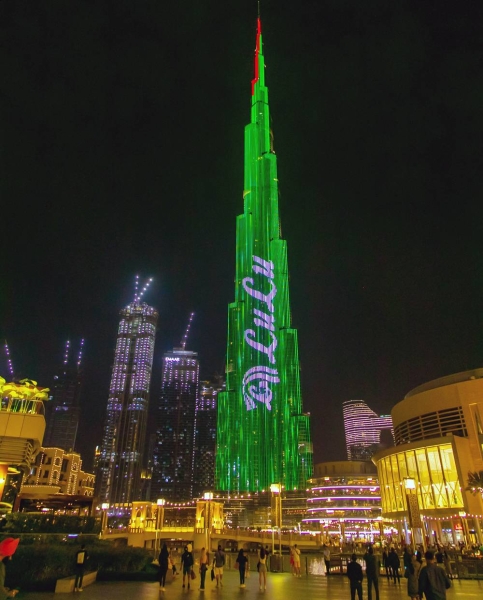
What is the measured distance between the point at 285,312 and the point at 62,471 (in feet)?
185

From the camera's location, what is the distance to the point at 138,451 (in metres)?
177

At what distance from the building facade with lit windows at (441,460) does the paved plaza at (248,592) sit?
3292 centimetres

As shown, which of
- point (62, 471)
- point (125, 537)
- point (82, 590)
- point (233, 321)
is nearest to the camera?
point (82, 590)

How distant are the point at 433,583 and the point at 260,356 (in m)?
88.8

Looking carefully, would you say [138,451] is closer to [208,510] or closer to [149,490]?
[149,490]

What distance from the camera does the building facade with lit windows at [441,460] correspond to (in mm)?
A: 50438

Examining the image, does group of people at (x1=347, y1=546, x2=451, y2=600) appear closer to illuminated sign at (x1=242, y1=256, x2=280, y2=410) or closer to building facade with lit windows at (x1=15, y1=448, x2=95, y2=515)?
building facade with lit windows at (x1=15, y1=448, x2=95, y2=515)

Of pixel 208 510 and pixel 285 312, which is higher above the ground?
pixel 285 312

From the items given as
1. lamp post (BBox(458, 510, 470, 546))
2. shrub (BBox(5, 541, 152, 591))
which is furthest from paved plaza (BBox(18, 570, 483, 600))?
lamp post (BBox(458, 510, 470, 546))

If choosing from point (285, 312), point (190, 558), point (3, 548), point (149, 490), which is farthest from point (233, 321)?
point (149, 490)

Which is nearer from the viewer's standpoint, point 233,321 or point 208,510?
point 208,510

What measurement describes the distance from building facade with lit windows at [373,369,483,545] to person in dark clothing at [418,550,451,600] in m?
43.8

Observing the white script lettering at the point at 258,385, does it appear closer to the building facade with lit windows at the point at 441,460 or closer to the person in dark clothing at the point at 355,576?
the building facade with lit windows at the point at 441,460

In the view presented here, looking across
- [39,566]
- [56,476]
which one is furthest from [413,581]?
[56,476]
